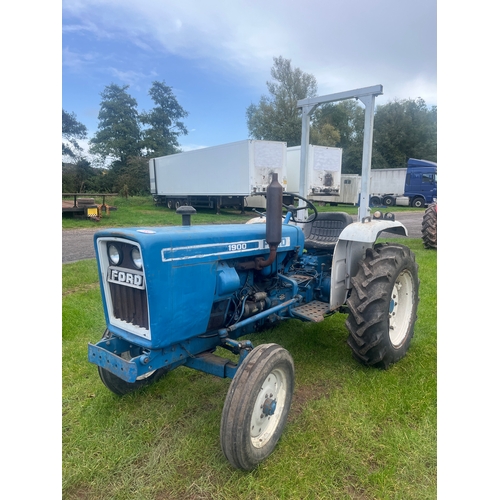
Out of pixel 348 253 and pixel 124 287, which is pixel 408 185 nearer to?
pixel 348 253

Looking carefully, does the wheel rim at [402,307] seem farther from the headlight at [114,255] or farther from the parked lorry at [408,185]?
the parked lorry at [408,185]

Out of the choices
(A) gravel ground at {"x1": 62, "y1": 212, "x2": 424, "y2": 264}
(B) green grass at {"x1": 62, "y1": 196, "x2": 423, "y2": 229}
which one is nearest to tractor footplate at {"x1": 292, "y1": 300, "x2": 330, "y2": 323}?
(B) green grass at {"x1": 62, "y1": 196, "x2": 423, "y2": 229}

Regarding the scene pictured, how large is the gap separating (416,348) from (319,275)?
1141 millimetres

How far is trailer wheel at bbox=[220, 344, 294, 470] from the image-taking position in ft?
6.45

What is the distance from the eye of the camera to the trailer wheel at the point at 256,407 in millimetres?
1965

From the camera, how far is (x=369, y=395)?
2746mm

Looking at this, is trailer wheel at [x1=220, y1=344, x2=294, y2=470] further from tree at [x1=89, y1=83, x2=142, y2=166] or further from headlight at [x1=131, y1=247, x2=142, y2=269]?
tree at [x1=89, y1=83, x2=142, y2=166]

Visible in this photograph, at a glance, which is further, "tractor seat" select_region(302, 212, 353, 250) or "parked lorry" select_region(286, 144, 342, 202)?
"parked lorry" select_region(286, 144, 342, 202)

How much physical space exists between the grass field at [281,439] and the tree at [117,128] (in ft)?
68.3

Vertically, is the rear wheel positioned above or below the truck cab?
below

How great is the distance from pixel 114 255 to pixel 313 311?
1.69 meters

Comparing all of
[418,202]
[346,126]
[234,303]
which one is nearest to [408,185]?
[418,202]
